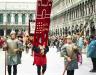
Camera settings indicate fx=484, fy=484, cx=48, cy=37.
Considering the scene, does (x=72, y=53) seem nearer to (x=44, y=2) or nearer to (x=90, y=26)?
(x=44, y=2)

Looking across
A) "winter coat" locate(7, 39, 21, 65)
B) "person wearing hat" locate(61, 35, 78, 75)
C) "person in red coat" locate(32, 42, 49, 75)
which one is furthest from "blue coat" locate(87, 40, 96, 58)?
"person wearing hat" locate(61, 35, 78, 75)

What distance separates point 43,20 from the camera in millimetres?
14797

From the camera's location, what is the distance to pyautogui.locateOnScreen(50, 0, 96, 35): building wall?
185 feet

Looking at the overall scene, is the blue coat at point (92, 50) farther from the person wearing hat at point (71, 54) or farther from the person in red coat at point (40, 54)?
the person wearing hat at point (71, 54)

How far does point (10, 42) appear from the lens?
622 inches

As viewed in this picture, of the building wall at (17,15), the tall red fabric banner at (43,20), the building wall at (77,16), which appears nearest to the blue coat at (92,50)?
the tall red fabric banner at (43,20)

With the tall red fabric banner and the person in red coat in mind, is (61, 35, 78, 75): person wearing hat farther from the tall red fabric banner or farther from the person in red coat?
the person in red coat

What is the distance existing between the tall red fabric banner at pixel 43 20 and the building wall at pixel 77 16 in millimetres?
38618

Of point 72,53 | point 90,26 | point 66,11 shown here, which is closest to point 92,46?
point 72,53

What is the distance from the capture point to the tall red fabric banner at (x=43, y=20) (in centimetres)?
1432

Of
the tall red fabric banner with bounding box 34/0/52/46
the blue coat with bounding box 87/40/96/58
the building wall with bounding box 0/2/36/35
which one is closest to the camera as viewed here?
the tall red fabric banner with bounding box 34/0/52/46

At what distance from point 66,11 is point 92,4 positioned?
24252 mm

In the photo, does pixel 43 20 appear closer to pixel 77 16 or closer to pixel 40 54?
pixel 40 54

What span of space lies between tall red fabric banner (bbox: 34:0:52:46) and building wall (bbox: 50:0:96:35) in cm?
3862
